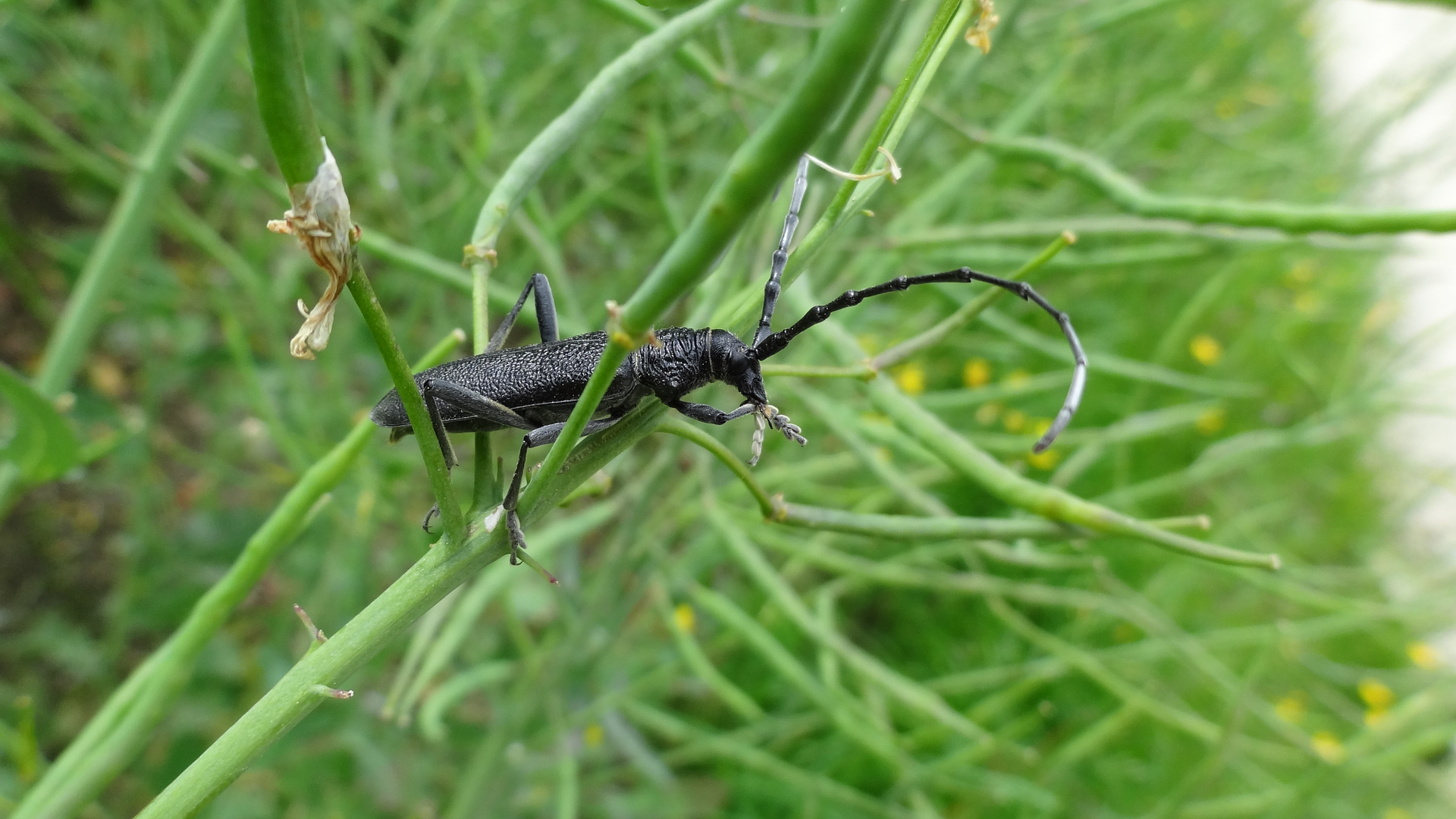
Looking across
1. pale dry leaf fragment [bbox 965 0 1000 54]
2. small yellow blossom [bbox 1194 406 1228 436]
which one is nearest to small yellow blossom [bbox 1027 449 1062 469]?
small yellow blossom [bbox 1194 406 1228 436]

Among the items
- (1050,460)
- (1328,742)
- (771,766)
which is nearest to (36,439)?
(771,766)

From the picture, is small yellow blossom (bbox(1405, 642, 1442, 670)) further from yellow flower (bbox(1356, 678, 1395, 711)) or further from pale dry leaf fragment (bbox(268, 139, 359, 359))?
pale dry leaf fragment (bbox(268, 139, 359, 359))

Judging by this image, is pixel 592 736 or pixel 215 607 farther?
pixel 592 736

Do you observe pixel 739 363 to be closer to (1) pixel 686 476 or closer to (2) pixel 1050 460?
(1) pixel 686 476

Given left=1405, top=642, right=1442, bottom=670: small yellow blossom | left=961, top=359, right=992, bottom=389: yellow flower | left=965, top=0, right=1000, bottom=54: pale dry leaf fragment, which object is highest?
left=961, top=359, right=992, bottom=389: yellow flower

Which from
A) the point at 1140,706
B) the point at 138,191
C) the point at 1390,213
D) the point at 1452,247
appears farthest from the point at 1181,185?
the point at 138,191

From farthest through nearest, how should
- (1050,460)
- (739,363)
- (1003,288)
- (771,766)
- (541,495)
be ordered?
(1050,460) → (771,766) → (739,363) → (1003,288) → (541,495)
